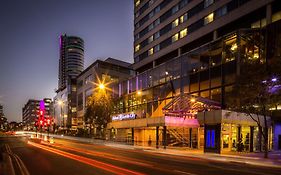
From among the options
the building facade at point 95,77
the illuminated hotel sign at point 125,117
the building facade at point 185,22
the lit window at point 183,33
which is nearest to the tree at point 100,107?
the illuminated hotel sign at point 125,117

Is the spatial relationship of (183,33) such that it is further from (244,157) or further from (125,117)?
(244,157)

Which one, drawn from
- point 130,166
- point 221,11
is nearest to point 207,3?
point 221,11

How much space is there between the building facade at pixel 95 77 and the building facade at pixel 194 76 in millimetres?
29272

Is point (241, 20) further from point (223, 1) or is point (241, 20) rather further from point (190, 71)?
point (190, 71)

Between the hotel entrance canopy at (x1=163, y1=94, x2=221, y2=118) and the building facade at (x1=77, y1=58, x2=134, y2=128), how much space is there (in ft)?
194

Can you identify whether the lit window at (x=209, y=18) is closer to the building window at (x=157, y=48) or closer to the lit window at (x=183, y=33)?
the lit window at (x=183, y=33)

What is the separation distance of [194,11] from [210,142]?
3902cm

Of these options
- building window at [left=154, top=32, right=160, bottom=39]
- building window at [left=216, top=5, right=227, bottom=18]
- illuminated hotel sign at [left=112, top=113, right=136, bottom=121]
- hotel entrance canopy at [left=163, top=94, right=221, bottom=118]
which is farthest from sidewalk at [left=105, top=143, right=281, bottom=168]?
building window at [left=154, top=32, right=160, bottom=39]

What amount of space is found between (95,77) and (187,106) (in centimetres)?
7077

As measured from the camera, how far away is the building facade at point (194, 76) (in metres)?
41.8

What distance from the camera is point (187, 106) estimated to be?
4616 cm

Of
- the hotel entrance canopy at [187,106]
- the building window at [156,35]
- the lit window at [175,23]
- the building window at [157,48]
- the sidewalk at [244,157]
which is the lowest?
the sidewalk at [244,157]

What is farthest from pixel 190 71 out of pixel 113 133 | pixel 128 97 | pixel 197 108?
pixel 113 133

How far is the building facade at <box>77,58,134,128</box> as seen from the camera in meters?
113
